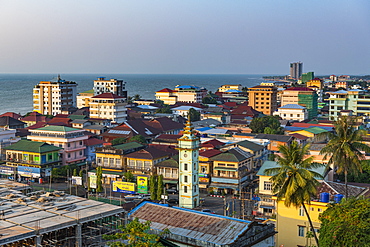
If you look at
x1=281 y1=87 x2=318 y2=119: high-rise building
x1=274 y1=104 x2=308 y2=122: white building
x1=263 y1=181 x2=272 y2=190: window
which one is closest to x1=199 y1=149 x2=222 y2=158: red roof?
x1=263 y1=181 x2=272 y2=190: window

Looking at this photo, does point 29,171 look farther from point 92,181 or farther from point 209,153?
point 209,153

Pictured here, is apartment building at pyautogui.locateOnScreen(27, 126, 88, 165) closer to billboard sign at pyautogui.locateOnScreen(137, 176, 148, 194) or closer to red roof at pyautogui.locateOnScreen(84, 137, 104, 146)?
red roof at pyautogui.locateOnScreen(84, 137, 104, 146)

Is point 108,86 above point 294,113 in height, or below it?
above

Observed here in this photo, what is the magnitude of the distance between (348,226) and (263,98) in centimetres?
9028

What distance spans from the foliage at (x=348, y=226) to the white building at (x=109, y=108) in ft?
216

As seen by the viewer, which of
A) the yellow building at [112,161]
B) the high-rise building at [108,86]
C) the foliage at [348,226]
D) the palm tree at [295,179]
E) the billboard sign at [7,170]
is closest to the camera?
the foliage at [348,226]

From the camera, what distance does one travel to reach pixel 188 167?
34688 millimetres

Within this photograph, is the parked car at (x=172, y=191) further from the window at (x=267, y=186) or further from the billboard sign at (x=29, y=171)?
the billboard sign at (x=29, y=171)

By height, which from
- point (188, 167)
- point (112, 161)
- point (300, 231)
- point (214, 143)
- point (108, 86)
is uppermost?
point (108, 86)

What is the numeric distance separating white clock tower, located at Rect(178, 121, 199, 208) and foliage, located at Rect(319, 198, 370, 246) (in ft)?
46.0

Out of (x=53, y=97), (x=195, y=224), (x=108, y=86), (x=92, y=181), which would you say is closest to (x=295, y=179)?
(x=195, y=224)

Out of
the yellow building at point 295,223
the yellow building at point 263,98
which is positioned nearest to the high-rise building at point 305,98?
the yellow building at point 263,98

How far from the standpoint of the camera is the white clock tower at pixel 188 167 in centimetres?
3444

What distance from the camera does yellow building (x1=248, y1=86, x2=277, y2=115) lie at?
4284 inches
